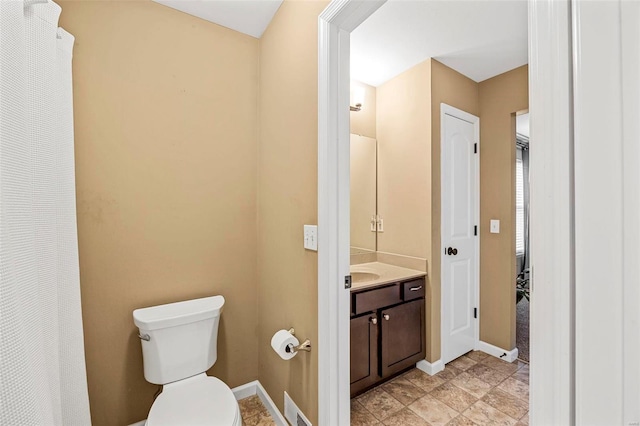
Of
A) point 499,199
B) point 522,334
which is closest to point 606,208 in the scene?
point 499,199

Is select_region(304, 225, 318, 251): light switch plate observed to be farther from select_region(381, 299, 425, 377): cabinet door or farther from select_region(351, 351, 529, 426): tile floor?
select_region(351, 351, 529, 426): tile floor

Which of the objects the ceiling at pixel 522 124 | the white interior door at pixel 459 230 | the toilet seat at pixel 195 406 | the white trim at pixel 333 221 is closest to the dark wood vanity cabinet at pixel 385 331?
the white interior door at pixel 459 230

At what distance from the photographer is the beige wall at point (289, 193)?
1312 mm

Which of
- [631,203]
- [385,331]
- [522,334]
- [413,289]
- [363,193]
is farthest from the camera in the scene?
[522,334]

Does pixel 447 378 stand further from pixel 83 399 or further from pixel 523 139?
pixel 523 139

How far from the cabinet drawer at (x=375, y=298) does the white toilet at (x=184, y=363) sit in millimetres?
866

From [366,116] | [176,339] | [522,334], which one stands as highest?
[366,116]

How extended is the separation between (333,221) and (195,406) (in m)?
1.03

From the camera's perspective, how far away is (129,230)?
1.54 meters

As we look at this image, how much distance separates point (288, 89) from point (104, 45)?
101 centimetres

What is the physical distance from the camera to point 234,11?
5.44 ft

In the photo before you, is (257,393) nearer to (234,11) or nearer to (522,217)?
(234,11)

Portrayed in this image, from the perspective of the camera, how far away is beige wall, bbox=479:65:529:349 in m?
2.36

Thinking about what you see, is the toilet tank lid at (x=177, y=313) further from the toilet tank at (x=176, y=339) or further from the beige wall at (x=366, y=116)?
the beige wall at (x=366, y=116)
